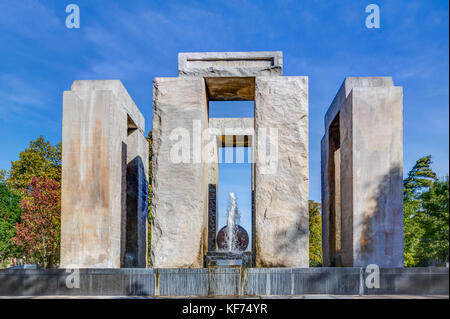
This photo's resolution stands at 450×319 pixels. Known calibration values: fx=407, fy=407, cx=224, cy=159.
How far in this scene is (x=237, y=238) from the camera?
1405cm

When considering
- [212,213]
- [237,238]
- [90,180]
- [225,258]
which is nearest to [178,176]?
[90,180]

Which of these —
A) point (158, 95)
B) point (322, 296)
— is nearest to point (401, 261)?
point (322, 296)

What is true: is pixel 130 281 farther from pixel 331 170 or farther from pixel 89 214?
pixel 331 170

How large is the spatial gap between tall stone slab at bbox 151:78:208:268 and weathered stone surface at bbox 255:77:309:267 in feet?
3.94

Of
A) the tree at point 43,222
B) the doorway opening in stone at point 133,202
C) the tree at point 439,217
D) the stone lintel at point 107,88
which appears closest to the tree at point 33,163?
the tree at point 43,222

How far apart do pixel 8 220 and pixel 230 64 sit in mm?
19314

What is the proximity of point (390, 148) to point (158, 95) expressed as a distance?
490 centimetres

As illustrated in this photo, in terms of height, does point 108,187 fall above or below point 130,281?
above

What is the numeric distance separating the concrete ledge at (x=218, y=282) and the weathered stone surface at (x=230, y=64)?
169 inches

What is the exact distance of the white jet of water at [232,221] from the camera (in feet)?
45.8

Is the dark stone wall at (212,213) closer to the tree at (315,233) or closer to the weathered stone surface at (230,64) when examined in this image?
the weathered stone surface at (230,64)
